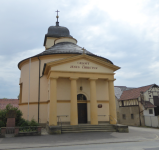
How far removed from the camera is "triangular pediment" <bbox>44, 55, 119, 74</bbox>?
1756cm

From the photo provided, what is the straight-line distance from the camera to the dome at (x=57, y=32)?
3340cm

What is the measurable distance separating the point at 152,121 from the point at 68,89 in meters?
15.8

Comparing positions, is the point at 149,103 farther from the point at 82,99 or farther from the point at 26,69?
the point at 26,69

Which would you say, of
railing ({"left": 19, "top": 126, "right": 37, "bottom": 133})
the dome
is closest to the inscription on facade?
railing ({"left": 19, "top": 126, "right": 37, "bottom": 133})

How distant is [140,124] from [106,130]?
48.8ft

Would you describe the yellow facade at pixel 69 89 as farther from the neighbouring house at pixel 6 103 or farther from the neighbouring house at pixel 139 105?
the neighbouring house at pixel 6 103

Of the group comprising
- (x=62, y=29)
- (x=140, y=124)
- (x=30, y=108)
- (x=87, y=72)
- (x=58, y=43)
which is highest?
(x=62, y=29)

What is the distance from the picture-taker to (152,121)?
26438 mm

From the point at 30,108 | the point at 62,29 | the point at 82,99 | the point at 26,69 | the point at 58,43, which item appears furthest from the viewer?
the point at 62,29

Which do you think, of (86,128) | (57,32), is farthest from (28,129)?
(57,32)

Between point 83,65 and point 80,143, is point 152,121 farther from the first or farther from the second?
point 80,143

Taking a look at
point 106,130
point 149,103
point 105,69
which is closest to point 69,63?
point 105,69

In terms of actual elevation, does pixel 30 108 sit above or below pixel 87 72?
below

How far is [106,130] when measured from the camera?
16.5m
